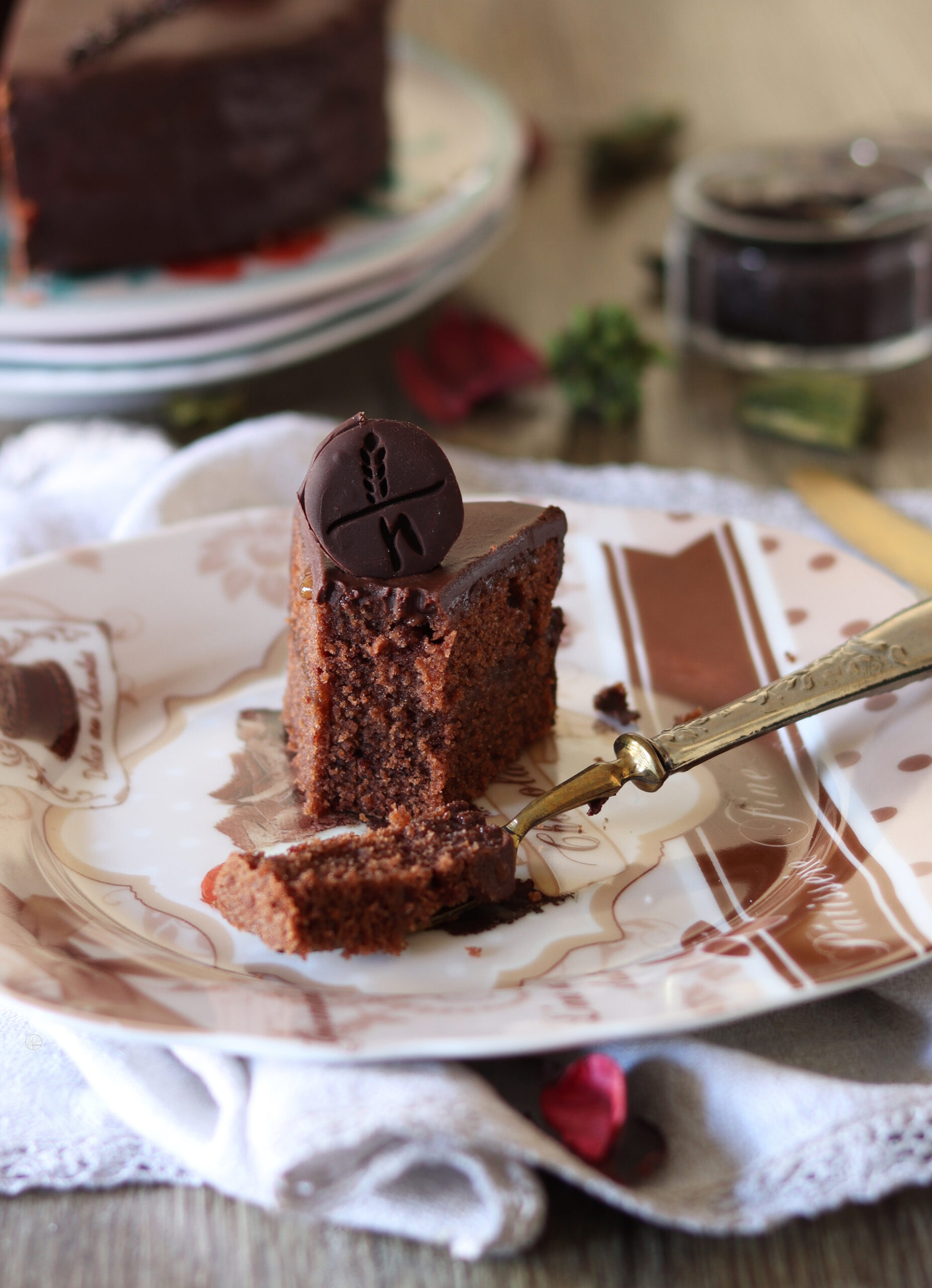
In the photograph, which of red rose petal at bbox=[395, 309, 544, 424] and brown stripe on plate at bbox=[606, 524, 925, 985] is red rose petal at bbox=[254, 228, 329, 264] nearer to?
red rose petal at bbox=[395, 309, 544, 424]

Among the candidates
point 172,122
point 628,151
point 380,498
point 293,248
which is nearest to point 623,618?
point 380,498

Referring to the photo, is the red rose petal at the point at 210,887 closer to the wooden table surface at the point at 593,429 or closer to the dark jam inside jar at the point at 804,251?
the wooden table surface at the point at 593,429

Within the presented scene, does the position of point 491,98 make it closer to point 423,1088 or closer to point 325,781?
point 325,781

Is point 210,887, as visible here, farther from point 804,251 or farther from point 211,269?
point 804,251

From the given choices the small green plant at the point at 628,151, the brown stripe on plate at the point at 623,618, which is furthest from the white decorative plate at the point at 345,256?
the brown stripe on plate at the point at 623,618

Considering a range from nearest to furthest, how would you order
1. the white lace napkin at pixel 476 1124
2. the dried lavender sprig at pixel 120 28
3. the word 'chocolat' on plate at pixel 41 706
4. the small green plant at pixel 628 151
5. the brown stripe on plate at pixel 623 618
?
the white lace napkin at pixel 476 1124 < the word 'chocolat' on plate at pixel 41 706 < the brown stripe on plate at pixel 623 618 < the dried lavender sprig at pixel 120 28 < the small green plant at pixel 628 151
